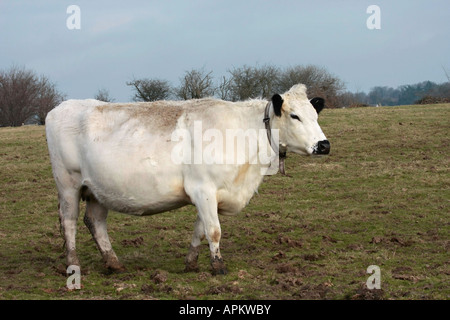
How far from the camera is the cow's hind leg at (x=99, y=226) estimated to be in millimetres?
9227

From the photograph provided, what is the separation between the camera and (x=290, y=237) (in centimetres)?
1095

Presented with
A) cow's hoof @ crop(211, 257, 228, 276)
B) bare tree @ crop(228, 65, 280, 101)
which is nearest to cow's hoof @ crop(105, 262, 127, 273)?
cow's hoof @ crop(211, 257, 228, 276)

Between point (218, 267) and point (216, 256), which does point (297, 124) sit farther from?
point (218, 267)

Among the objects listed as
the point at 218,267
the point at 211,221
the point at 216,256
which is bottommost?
the point at 218,267

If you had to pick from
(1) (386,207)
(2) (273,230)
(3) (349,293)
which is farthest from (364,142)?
(3) (349,293)

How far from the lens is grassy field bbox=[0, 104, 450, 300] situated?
7.68m

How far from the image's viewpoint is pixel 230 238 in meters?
11.0

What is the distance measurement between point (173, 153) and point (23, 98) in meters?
58.3

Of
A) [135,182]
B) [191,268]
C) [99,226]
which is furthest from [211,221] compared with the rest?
[99,226]

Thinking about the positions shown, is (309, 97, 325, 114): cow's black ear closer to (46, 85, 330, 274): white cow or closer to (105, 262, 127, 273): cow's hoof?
(46, 85, 330, 274): white cow

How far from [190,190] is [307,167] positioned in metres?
10.0

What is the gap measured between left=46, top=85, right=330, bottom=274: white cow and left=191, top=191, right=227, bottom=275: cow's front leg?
13 mm

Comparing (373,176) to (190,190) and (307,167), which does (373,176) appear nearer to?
(307,167)

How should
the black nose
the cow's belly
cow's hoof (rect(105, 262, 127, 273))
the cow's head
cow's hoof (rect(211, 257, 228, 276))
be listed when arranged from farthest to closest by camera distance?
1. cow's hoof (rect(105, 262, 127, 273))
2. the cow's belly
3. cow's hoof (rect(211, 257, 228, 276))
4. the cow's head
5. the black nose
